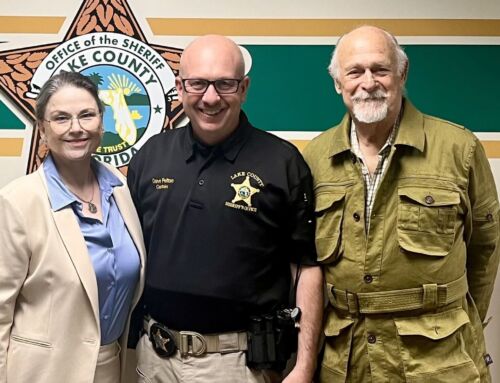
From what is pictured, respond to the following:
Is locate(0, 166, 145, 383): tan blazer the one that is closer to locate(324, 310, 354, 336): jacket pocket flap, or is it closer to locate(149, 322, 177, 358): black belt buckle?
locate(149, 322, 177, 358): black belt buckle

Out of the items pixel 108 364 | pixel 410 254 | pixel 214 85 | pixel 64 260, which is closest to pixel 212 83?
pixel 214 85

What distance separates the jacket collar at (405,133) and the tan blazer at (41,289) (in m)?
0.82

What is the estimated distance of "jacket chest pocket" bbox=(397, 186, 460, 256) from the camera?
1.66m

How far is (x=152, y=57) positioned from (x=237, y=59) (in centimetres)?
57

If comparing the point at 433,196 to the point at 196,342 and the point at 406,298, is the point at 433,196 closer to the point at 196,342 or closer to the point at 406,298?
the point at 406,298

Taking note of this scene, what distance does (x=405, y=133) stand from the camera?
170 centimetres

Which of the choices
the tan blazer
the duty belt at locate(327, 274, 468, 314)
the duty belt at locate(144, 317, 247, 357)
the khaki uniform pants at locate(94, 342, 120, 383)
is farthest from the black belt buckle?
the duty belt at locate(327, 274, 468, 314)

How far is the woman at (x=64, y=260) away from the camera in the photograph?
1.57 meters

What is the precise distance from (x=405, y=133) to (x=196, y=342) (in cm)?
88

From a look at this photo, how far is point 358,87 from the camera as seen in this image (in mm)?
1694

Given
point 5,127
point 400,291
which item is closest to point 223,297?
point 400,291

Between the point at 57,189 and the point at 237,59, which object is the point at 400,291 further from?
the point at 57,189

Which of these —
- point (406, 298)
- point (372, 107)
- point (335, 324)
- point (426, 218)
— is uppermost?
point (372, 107)

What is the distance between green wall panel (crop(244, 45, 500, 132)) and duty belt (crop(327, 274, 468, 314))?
0.75 m
